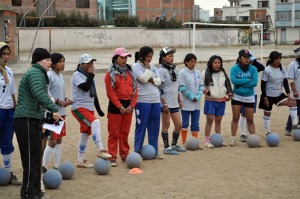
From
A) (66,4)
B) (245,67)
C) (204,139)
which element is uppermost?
(66,4)

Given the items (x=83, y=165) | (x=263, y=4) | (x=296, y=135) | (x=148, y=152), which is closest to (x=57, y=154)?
(x=83, y=165)

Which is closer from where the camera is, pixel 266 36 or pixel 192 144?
pixel 192 144

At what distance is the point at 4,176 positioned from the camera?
7758 millimetres

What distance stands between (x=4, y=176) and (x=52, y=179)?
0.71m

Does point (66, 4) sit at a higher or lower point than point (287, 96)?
higher

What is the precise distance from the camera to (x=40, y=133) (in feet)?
22.8

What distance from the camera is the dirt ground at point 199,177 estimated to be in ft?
24.2

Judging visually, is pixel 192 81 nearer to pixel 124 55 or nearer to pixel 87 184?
pixel 124 55

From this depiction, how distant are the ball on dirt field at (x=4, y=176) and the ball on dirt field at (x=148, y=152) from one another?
8.34 feet

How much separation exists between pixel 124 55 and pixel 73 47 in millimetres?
46057

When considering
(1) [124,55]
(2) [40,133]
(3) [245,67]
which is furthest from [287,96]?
(2) [40,133]

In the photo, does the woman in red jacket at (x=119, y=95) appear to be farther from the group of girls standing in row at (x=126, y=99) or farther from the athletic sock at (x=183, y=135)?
the athletic sock at (x=183, y=135)

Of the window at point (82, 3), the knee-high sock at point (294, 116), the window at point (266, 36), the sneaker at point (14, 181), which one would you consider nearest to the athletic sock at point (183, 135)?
the knee-high sock at point (294, 116)

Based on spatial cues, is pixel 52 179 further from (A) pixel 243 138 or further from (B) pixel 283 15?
(B) pixel 283 15
